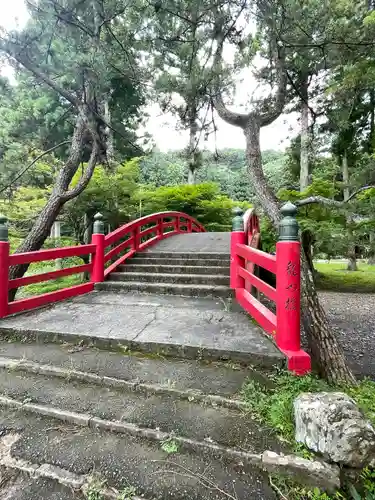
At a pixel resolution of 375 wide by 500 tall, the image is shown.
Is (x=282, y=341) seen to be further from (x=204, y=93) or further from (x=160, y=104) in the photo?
(x=160, y=104)

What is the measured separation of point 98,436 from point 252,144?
385 centimetres

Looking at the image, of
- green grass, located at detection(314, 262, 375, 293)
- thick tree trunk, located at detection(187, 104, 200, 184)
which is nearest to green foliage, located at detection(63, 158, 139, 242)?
thick tree trunk, located at detection(187, 104, 200, 184)

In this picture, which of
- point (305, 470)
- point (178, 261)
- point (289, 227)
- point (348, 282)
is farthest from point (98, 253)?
point (348, 282)

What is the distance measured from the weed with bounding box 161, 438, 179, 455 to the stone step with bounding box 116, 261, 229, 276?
3355mm

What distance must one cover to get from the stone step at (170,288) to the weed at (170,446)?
2563 mm

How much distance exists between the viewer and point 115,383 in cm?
204

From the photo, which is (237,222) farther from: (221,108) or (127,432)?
(127,432)

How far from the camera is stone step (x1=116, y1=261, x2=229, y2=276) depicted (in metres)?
4.88

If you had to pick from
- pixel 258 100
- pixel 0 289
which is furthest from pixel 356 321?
pixel 0 289

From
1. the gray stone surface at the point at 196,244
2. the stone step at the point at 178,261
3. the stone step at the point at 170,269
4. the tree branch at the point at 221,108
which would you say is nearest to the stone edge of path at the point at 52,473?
the stone step at the point at 170,269

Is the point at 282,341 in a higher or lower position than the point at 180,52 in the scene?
lower

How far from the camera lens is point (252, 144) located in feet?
13.3

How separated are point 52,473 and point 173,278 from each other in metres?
3.41

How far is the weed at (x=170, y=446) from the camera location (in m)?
1.49
